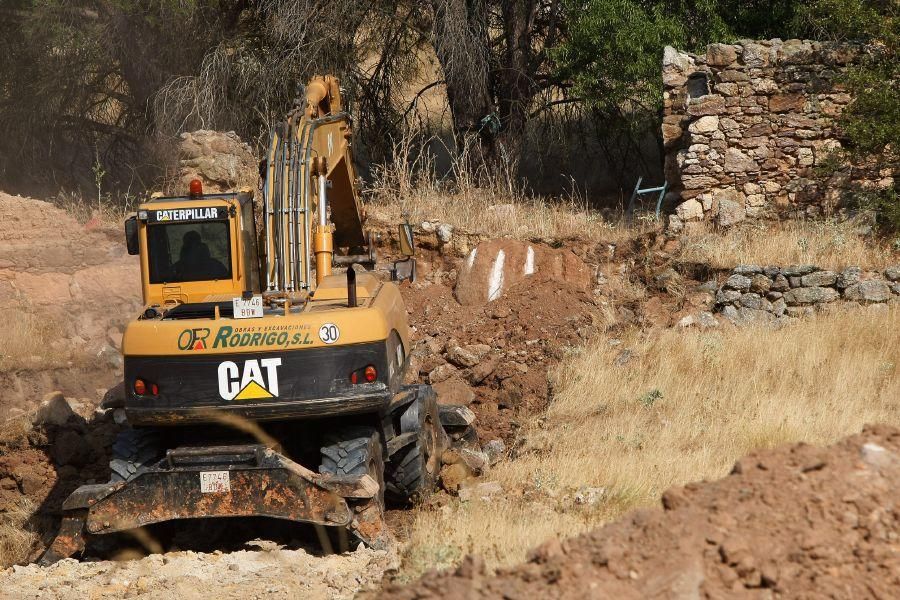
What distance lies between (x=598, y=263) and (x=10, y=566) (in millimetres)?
9102

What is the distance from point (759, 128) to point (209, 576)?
11.2 meters

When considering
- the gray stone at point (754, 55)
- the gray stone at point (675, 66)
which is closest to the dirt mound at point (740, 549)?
the gray stone at point (754, 55)

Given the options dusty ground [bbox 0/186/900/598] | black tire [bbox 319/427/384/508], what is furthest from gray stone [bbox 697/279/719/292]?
black tire [bbox 319/427/384/508]

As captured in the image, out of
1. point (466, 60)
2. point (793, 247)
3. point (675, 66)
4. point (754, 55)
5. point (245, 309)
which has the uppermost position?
point (466, 60)

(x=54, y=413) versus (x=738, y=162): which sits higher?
(x=738, y=162)

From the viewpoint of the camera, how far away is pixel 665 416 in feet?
36.7

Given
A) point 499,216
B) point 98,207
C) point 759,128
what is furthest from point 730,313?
point 98,207

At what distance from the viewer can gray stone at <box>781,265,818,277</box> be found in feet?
47.6

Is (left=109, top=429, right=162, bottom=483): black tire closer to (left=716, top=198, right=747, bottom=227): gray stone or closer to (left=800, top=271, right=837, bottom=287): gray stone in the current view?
(left=800, top=271, right=837, bottom=287): gray stone

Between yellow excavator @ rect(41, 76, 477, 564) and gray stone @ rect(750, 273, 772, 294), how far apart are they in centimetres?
638

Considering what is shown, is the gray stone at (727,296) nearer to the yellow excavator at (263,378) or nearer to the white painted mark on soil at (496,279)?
the white painted mark on soil at (496,279)

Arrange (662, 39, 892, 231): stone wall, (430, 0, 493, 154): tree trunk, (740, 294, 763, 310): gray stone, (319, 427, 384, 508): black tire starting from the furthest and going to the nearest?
(430, 0, 493, 154): tree trunk → (662, 39, 892, 231): stone wall → (740, 294, 763, 310): gray stone → (319, 427, 384, 508): black tire

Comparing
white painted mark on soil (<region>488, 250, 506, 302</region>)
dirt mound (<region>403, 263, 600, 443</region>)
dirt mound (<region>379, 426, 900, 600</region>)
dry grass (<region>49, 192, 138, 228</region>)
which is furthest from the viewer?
dry grass (<region>49, 192, 138, 228</region>)

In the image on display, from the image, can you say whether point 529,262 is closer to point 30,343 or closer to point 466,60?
point 466,60
